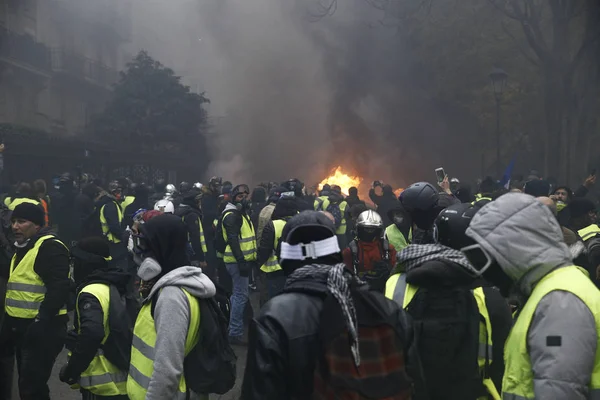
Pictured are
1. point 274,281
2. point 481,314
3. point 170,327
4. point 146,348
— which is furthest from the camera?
point 274,281

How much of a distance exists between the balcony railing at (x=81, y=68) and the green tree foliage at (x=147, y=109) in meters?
Answer: 2.66

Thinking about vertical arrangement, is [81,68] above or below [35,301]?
above

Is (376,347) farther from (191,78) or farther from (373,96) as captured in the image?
(191,78)

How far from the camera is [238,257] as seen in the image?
24.7 ft

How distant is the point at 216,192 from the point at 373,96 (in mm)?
18552

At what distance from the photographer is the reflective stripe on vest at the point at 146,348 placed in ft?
9.86

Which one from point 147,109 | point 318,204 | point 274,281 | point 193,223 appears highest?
point 147,109

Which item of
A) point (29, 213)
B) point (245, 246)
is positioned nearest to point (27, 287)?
point (29, 213)

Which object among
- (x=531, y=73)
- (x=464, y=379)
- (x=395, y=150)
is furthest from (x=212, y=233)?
(x=395, y=150)

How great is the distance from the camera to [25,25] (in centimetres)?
2706

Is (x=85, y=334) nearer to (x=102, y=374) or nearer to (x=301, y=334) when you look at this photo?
(x=102, y=374)

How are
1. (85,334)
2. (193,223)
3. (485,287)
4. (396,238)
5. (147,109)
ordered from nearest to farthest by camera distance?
1. (485,287)
2. (85,334)
3. (396,238)
4. (193,223)
5. (147,109)

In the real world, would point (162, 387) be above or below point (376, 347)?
below

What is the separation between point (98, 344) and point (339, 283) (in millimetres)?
1966
